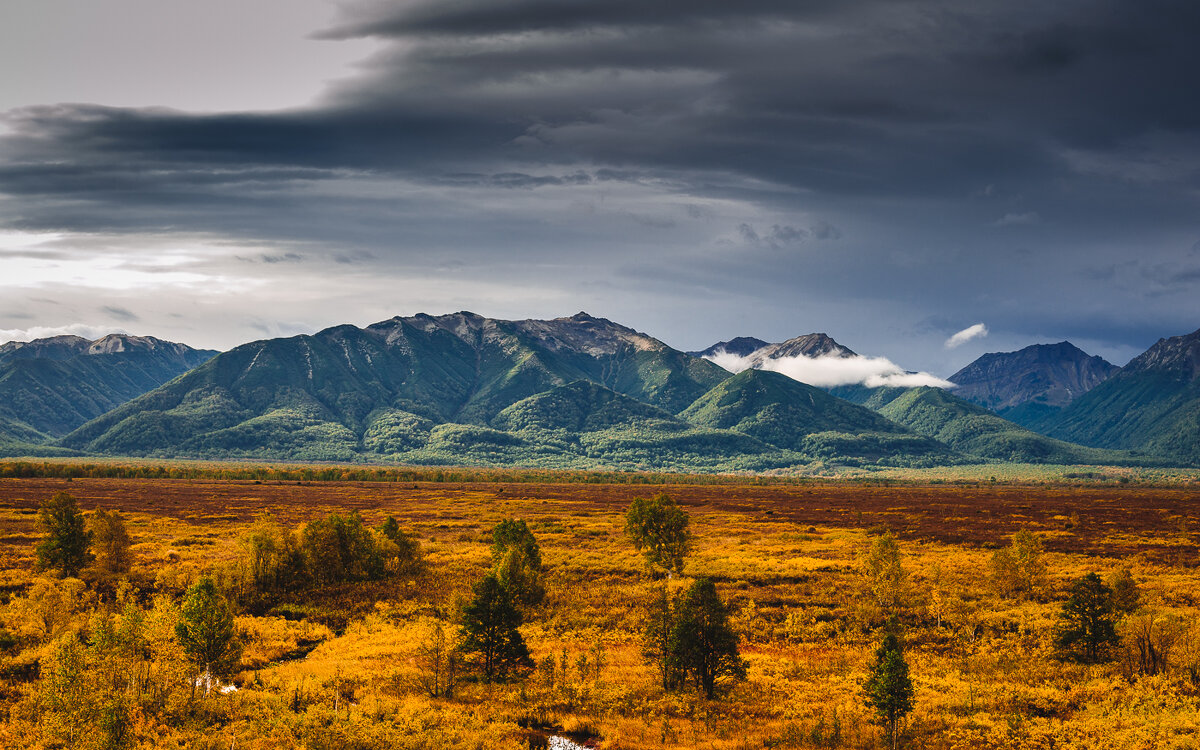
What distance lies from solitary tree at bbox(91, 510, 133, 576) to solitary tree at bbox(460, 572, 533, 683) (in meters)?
47.1

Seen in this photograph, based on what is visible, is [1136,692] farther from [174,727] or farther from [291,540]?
[291,540]

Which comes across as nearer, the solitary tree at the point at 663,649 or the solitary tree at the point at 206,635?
the solitary tree at the point at 206,635

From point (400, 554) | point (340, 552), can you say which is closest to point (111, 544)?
point (340, 552)

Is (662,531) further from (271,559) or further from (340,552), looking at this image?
(271,559)

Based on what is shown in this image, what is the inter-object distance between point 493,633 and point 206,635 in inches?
666

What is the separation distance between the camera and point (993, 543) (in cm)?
11550

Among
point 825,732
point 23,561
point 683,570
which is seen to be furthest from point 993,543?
point 23,561

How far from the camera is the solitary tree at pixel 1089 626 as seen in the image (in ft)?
171

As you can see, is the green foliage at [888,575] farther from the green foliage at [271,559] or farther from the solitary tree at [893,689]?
the green foliage at [271,559]

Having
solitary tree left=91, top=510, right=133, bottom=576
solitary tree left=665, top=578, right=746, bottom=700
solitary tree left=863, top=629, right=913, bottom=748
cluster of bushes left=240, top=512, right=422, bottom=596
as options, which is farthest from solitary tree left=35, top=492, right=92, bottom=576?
solitary tree left=863, top=629, right=913, bottom=748

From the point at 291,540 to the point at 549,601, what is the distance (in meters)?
28.1

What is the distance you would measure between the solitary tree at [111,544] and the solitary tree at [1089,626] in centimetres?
8417

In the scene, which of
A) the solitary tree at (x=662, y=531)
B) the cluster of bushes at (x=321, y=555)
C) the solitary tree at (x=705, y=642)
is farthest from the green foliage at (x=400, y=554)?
the solitary tree at (x=705, y=642)

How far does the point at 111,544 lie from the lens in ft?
249
